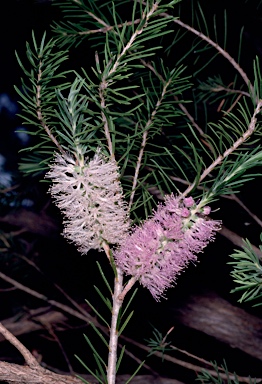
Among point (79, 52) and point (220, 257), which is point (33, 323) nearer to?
point (220, 257)

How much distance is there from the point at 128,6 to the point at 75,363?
1054 mm

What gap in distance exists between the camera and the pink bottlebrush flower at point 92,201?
0.35 metres

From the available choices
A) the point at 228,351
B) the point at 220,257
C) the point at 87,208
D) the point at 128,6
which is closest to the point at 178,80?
the point at 87,208

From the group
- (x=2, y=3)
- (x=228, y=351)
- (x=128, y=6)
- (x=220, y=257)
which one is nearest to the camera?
(x=128, y=6)

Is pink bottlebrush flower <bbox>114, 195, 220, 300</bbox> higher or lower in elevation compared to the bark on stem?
higher

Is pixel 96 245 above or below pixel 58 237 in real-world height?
above

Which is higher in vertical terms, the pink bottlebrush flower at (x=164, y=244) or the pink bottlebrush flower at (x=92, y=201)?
the pink bottlebrush flower at (x=92, y=201)

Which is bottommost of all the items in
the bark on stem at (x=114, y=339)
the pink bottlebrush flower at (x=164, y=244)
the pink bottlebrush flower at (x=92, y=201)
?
the bark on stem at (x=114, y=339)

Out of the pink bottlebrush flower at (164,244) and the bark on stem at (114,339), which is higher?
the pink bottlebrush flower at (164,244)

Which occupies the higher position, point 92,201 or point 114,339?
point 92,201

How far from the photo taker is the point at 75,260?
122cm

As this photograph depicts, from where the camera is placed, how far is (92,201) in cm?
35

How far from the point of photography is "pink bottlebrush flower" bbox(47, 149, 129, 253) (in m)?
0.35

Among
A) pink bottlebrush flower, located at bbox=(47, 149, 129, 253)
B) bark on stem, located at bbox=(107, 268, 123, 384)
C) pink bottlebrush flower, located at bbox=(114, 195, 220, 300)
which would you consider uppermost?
pink bottlebrush flower, located at bbox=(47, 149, 129, 253)
